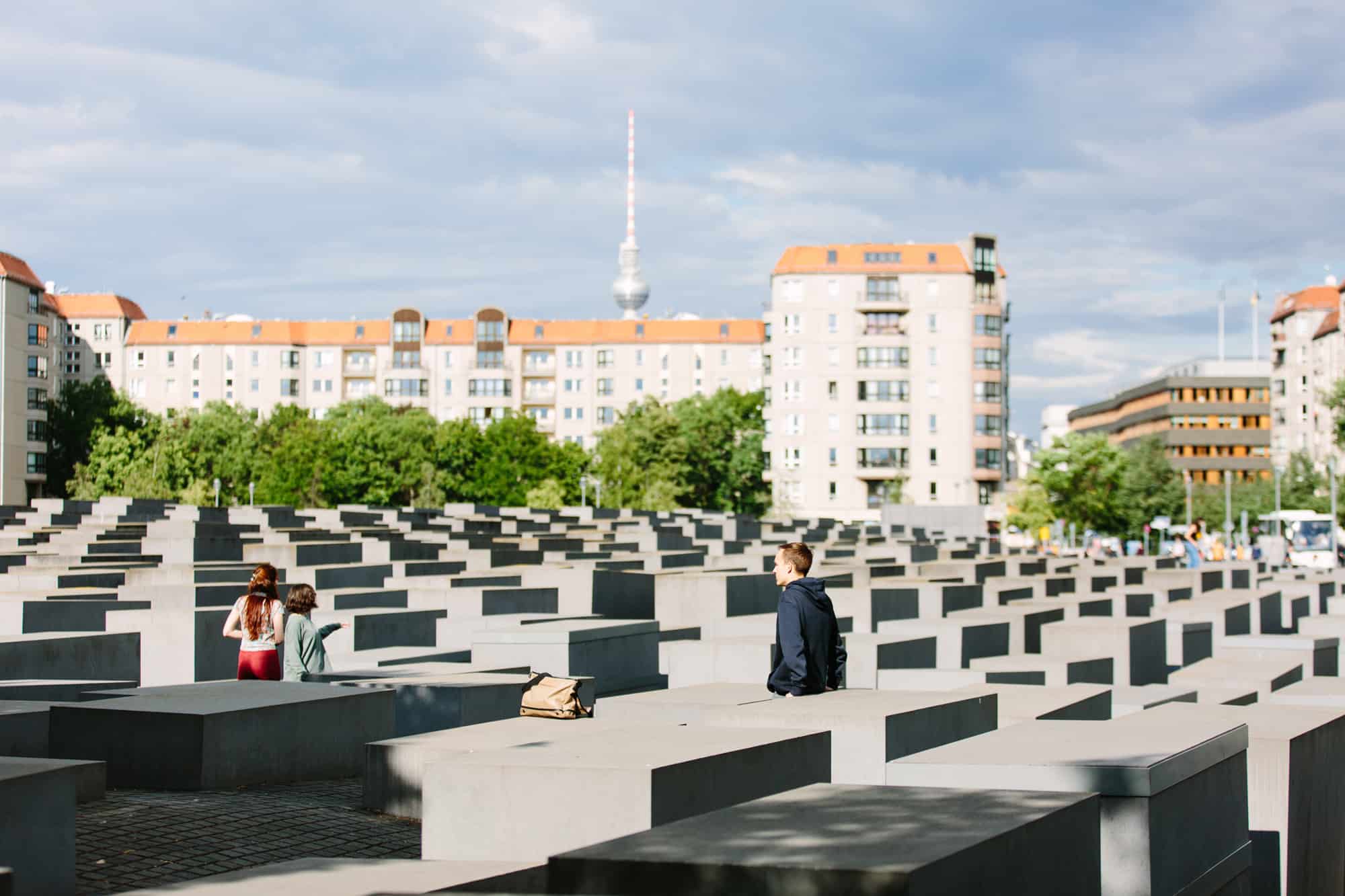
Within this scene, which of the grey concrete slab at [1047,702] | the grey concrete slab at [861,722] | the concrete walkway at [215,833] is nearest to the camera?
the concrete walkway at [215,833]

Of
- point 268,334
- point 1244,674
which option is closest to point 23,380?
point 268,334

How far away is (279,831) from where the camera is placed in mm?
7027

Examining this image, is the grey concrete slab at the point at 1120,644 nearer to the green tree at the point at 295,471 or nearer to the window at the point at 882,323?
the green tree at the point at 295,471

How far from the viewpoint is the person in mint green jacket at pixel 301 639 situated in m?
10.8

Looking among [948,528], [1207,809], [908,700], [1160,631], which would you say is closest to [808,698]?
[908,700]

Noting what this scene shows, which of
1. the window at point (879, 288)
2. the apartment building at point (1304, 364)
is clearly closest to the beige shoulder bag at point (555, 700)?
the window at point (879, 288)

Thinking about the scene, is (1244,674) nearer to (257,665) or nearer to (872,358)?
(257,665)

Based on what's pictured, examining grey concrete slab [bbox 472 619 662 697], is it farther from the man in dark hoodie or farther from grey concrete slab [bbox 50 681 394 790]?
the man in dark hoodie

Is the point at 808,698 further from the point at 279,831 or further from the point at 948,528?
the point at 948,528

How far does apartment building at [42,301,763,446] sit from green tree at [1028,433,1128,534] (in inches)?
1671

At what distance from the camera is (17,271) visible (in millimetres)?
92688

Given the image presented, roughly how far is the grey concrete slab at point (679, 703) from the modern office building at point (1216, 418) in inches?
5234

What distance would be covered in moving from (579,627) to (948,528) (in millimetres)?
71050

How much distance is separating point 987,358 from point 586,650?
290 feet
